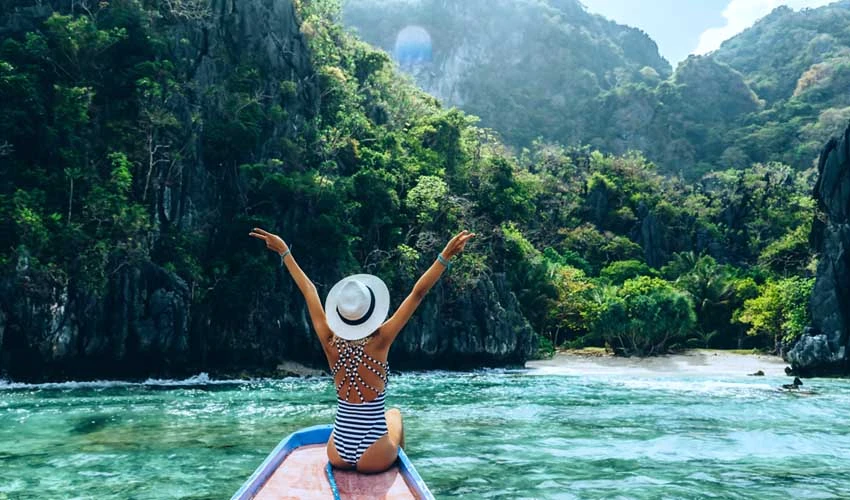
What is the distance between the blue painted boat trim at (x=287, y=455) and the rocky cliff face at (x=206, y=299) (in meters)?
20.8

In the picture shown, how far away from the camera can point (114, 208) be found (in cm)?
2564

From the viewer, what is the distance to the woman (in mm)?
5246

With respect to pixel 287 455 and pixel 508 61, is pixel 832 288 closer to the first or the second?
pixel 287 455

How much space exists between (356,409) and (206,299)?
24866 millimetres

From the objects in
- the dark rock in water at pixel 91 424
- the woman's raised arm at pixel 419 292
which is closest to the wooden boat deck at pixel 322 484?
the woman's raised arm at pixel 419 292

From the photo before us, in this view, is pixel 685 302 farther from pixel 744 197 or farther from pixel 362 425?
pixel 362 425

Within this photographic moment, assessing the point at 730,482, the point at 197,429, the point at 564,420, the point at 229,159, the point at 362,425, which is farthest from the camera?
the point at 229,159

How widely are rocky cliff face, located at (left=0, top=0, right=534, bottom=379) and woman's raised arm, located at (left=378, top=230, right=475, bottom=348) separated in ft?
73.9

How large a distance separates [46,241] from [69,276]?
4.82 feet

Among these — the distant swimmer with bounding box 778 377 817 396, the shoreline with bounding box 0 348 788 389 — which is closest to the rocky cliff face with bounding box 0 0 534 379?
the shoreline with bounding box 0 348 788 389

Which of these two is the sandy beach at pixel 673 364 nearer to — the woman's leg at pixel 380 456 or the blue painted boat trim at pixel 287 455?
the blue painted boat trim at pixel 287 455

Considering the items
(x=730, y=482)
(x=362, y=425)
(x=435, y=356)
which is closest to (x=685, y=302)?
(x=435, y=356)

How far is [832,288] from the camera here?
3309 centimetres

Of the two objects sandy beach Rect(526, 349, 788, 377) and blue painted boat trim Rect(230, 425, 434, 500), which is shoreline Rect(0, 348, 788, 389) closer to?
sandy beach Rect(526, 349, 788, 377)
